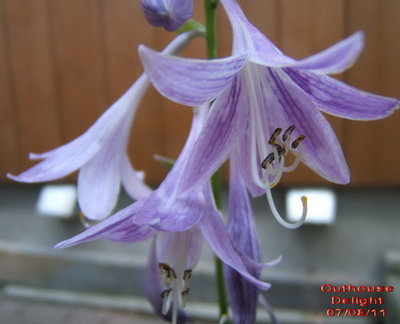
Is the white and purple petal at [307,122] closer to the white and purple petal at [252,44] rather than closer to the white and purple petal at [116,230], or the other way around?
the white and purple petal at [252,44]

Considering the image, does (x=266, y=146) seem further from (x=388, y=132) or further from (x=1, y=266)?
(x=1, y=266)

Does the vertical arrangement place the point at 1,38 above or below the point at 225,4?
above

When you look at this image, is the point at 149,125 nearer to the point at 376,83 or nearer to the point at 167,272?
the point at 376,83

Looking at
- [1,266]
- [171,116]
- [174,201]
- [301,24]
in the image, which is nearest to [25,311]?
[1,266]

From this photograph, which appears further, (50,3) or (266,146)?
(50,3)

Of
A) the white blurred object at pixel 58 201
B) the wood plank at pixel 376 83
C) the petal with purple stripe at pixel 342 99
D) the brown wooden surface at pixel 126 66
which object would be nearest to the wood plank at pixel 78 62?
the brown wooden surface at pixel 126 66

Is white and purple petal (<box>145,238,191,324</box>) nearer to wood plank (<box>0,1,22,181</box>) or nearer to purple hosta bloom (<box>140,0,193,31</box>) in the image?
purple hosta bloom (<box>140,0,193,31</box>)
